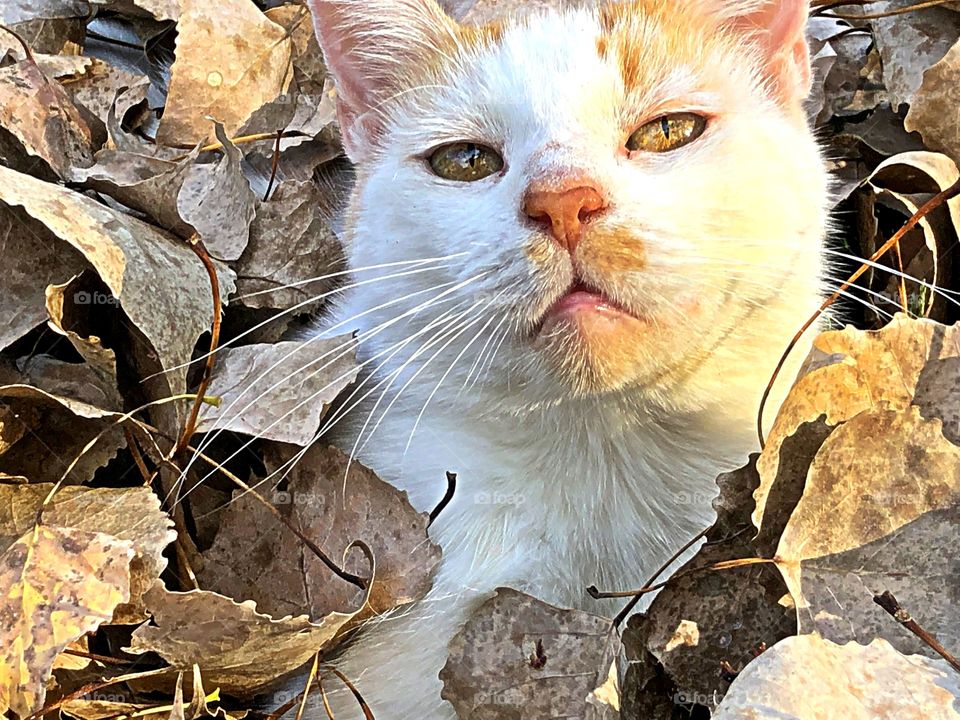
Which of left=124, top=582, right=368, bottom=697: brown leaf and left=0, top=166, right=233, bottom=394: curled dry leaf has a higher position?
left=0, top=166, right=233, bottom=394: curled dry leaf

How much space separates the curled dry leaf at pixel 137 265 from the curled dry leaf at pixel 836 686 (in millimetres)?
943

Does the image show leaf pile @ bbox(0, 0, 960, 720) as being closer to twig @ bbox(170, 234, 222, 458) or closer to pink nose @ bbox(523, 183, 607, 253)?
twig @ bbox(170, 234, 222, 458)

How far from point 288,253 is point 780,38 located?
937mm

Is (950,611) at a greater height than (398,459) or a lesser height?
lesser

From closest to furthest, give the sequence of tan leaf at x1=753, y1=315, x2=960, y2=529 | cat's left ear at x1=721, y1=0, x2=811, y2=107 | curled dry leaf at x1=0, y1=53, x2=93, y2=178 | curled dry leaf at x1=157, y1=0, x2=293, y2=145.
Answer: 1. tan leaf at x1=753, y1=315, x2=960, y2=529
2. cat's left ear at x1=721, y1=0, x2=811, y2=107
3. curled dry leaf at x1=0, y1=53, x2=93, y2=178
4. curled dry leaf at x1=157, y1=0, x2=293, y2=145

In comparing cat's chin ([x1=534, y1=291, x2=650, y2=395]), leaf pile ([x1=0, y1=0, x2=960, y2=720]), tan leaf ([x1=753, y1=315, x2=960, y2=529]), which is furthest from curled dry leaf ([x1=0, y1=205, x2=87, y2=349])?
tan leaf ([x1=753, y1=315, x2=960, y2=529])

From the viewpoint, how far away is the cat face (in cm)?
125

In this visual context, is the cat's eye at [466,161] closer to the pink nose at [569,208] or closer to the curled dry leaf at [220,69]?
the pink nose at [569,208]

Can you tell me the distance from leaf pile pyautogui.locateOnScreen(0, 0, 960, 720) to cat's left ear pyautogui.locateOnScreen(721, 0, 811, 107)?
30 centimetres

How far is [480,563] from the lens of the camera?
4.80ft

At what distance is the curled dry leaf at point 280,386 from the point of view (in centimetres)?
148

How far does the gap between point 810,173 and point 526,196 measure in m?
0.53

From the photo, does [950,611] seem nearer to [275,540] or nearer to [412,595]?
[412,595]

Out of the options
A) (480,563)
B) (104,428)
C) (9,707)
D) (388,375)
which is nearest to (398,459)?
(388,375)
